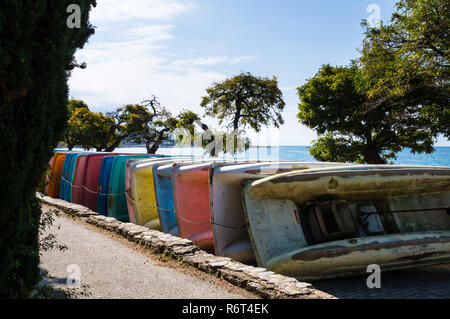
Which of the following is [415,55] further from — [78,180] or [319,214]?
[78,180]

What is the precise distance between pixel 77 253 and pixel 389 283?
5.15 m

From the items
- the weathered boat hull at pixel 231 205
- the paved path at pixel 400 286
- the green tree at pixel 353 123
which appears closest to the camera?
the paved path at pixel 400 286

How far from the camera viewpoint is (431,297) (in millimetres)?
4902

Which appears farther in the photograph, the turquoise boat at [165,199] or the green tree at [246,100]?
the green tree at [246,100]

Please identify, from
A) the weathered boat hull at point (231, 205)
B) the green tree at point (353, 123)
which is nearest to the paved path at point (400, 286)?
the weathered boat hull at point (231, 205)

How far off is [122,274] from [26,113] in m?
2.78

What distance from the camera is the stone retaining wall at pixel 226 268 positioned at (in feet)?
12.9

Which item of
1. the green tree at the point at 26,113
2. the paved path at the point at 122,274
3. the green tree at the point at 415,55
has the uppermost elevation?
the green tree at the point at 415,55

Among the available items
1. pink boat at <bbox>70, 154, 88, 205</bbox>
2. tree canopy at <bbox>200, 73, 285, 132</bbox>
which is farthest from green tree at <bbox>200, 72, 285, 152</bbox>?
pink boat at <bbox>70, 154, 88, 205</bbox>

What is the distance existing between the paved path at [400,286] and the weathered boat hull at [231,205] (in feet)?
5.33

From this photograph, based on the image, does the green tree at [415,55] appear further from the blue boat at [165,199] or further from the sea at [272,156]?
the blue boat at [165,199]

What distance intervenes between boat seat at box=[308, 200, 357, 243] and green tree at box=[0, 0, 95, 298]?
4549 millimetres
